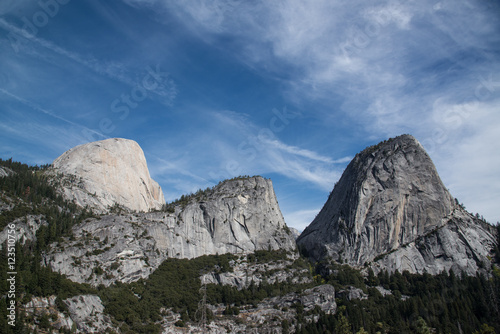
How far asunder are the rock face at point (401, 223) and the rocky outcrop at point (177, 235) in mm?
23520

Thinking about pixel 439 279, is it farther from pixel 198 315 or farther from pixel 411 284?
pixel 198 315

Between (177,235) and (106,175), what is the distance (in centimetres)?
5280

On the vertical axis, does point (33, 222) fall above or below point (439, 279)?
above

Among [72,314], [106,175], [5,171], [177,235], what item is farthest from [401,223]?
[5,171]

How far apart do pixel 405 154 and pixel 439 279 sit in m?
54.2

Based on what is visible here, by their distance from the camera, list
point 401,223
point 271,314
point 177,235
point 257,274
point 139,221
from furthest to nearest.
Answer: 1. point 401,223
2. point 177,235
3. point 139,221
4. point 257,274
5. point 271,314

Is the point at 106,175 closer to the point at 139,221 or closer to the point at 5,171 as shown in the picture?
the point at 5,171

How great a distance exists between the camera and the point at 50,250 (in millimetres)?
99875

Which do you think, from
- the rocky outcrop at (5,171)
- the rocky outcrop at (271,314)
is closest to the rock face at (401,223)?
the rocky outcrop at (271,314)

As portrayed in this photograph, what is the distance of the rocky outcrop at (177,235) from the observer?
340ft

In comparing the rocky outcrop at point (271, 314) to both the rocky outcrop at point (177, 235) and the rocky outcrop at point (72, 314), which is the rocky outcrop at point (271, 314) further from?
the rocky outcrop at point (177, 235)

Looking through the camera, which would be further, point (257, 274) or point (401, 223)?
point (401, 223)

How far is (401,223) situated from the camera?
146 meters

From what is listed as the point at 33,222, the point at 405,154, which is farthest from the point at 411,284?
the point at 33,222
